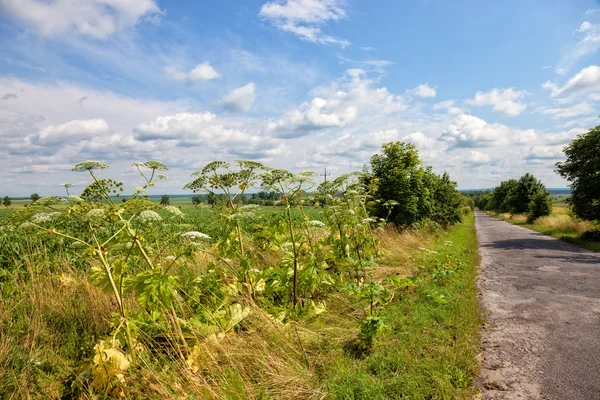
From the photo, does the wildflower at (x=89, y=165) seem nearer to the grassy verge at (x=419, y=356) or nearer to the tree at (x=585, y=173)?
Answer: the grassy verge at (x=419, y=356)

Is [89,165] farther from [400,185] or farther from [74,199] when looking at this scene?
[400,185]

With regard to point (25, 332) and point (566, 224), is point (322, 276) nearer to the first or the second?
point (25, 332)

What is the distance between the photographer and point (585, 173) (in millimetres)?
15555

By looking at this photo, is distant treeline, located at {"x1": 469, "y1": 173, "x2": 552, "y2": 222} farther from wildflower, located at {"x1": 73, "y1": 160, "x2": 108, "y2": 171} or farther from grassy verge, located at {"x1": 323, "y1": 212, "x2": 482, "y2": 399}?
wildflower, located at {"x1": 73, "y1": 160, "x2": 108, "y2": 171}

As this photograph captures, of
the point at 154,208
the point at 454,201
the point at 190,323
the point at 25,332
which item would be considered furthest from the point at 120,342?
the point at 454,201

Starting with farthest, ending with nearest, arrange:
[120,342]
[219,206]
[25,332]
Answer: [219,206] < [25,332] < [120,342]

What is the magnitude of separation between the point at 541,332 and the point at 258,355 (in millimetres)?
4118

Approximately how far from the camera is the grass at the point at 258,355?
130 inches

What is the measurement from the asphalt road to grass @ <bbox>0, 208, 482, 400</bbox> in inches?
11.5

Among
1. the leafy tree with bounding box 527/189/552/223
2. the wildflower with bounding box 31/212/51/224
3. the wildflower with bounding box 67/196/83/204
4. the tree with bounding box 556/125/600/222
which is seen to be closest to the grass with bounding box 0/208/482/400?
the wildflower with bounding box 31/212/51/224

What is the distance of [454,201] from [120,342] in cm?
2450

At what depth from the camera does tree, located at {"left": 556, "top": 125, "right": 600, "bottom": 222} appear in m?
15.1

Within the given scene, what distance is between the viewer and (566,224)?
20375mm

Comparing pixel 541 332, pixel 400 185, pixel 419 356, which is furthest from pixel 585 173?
pixel 419 356
